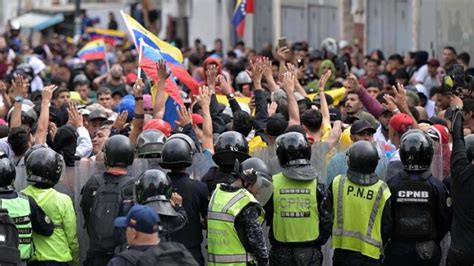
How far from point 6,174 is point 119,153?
980mm

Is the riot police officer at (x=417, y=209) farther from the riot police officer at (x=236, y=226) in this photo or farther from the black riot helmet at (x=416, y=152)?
the riot police officer at (x=236, y=226)

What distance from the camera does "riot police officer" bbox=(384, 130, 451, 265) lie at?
12031 millimetres

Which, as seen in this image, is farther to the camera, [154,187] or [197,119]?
[197,119]

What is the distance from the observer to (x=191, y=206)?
11.8m

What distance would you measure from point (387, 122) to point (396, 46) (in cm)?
1584

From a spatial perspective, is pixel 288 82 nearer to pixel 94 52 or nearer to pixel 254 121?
pixel 254 121

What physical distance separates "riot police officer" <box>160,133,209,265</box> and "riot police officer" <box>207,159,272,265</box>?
40 cm

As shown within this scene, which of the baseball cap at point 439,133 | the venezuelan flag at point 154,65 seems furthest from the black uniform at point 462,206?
the venezuelan flag at point 154,65

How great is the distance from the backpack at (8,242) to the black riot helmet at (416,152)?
3269 mm

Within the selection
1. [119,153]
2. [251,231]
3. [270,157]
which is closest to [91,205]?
[119,153]

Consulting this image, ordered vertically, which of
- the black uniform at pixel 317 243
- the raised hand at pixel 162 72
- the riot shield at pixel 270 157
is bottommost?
the black uniform at pixel 317 243

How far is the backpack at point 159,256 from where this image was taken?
29.9 feet

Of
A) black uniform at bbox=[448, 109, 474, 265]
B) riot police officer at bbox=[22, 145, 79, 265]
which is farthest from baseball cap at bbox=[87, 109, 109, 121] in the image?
black uniform at bbox=[448, 109, 474, 265]

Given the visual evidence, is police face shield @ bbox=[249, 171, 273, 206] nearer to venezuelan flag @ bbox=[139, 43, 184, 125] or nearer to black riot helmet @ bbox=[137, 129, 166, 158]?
black riot helmet @ bbox=[137, 129, 166, 158]
